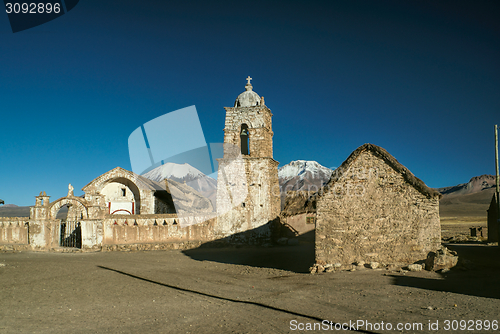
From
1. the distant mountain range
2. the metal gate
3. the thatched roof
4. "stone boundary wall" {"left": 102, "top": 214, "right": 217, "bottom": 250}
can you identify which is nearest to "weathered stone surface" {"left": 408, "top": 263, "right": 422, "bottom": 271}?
the thatched roof

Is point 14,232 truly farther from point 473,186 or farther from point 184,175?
point 473,186

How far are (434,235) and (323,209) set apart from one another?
3.03 meters

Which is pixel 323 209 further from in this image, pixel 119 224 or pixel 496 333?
pixel 119 224

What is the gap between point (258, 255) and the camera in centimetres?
1634

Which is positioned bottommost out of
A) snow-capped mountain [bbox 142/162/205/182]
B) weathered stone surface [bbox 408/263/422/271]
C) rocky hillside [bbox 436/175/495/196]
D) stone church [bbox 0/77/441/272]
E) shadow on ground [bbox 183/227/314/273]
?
shadow on ground [bbox 183/227/314/273]

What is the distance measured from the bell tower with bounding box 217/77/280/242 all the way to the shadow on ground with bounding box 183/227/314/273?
728 mm

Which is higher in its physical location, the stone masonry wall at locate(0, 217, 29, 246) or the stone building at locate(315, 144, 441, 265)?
the stone building at locate(315, 144, 441, 265)

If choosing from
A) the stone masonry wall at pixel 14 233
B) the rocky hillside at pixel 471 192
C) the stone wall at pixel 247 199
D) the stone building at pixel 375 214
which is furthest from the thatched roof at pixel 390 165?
the rocky hillside at pixel 471 192

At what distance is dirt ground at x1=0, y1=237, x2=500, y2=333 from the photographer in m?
5.67

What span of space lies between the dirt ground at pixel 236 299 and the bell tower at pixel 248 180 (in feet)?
24.8

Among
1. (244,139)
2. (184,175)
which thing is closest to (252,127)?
(244,139)

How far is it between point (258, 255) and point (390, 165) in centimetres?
828

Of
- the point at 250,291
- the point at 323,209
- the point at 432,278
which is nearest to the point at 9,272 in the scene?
the point at 250,291

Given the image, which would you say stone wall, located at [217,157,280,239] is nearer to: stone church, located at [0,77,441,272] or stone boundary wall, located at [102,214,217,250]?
stone church, located at [0,77,441,272]
